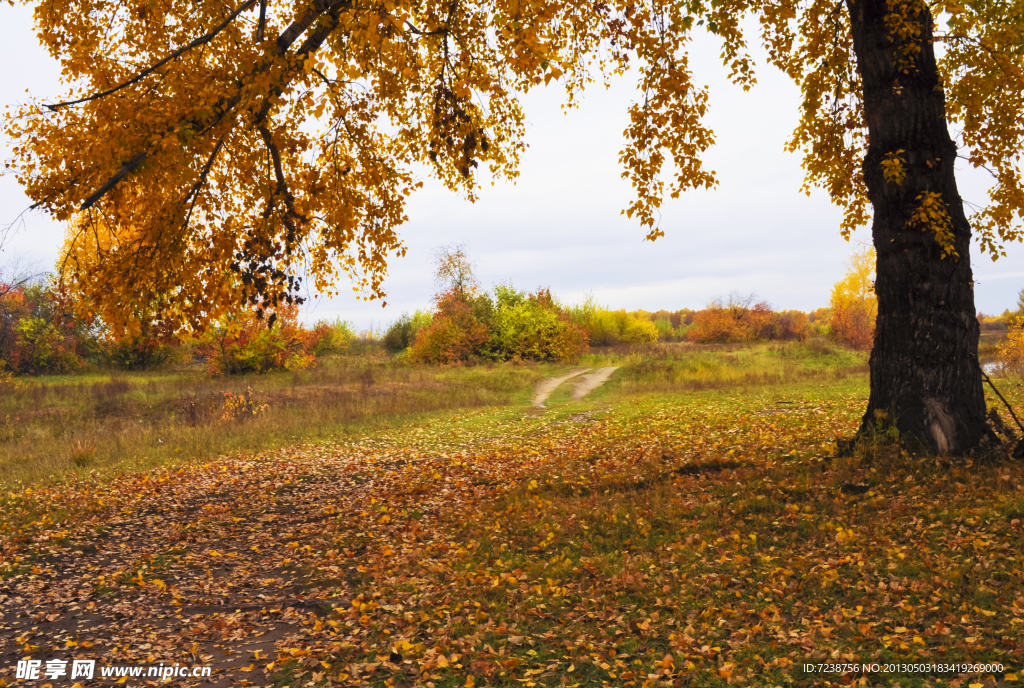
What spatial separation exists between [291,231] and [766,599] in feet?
28.7

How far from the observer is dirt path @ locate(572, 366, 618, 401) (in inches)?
1083

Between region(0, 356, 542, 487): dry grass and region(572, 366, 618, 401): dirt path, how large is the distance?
235cm

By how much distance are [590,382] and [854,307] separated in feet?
103

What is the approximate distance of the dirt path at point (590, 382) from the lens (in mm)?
27513

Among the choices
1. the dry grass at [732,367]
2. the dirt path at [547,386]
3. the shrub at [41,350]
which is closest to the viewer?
the dirt path at [547,386]

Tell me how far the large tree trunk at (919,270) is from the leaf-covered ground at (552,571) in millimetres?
788

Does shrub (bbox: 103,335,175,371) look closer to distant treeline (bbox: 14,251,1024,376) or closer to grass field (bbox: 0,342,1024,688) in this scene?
distant treeline (bbox: 14,251,1024,376)

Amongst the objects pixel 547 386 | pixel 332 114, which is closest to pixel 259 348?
pixel 547 386

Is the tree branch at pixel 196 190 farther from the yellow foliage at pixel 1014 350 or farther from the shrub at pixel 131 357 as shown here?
the yellow foliage at pixel 1014 350

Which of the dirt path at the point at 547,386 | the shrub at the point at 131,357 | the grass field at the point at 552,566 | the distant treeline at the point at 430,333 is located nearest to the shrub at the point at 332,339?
the distant treeline at the point at 430,333

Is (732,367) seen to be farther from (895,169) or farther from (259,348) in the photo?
(895,169)

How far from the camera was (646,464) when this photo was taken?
11.0m

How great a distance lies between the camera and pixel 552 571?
720 centimetres

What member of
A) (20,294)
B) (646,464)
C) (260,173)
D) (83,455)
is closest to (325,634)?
(646,464)
